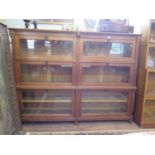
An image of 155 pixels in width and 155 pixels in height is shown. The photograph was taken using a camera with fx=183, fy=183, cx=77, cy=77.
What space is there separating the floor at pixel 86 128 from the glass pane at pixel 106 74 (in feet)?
1.98

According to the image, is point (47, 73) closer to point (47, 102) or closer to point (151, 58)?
point (47, 102)

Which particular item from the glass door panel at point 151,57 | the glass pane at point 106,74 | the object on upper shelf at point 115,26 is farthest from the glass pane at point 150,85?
the object on upper shelf at point 115,26

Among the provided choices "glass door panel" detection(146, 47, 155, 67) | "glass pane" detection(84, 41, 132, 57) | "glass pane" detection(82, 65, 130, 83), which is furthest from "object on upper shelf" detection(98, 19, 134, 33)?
"glass pane" detection(82, 65, 130, 83)

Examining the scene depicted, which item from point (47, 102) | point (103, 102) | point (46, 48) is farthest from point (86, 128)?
point (46, 48)

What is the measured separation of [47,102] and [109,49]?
113 centimetres

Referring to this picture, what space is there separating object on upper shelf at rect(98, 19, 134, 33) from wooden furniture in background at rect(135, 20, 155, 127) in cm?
23

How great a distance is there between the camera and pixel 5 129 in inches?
82.2

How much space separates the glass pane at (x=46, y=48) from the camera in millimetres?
2373

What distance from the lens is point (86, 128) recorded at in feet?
7.95

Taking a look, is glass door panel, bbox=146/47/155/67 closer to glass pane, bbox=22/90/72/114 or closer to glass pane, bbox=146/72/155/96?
glass pane, bbox=146/72/155/96

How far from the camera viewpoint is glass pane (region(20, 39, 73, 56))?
2.37 metres

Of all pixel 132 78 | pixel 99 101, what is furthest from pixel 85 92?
pixel 132 78
